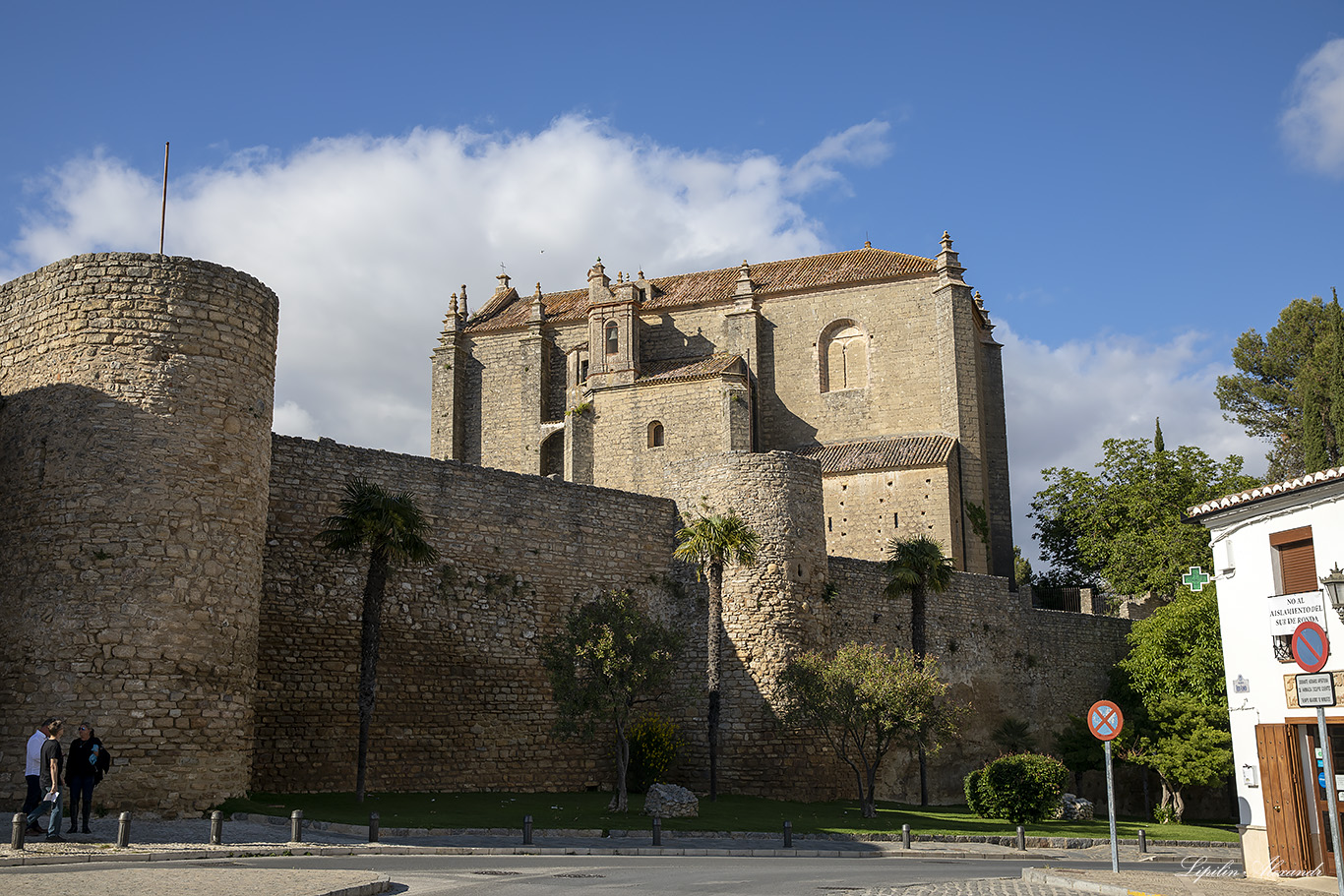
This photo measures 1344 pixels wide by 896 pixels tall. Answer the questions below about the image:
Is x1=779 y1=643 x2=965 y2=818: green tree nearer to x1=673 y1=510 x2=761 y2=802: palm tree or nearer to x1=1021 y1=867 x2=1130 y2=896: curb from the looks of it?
x1=673 y1=510 x2=761 y2=802: palm tree

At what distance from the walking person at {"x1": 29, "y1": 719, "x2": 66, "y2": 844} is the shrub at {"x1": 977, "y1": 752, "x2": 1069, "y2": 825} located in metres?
18.5

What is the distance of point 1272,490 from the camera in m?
15.7

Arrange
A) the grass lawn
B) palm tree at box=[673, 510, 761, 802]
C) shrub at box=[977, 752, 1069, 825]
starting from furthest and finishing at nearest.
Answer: palm tree at box=[673, 510, 761, 802], shrub at box=[977, 752, 1069, 825], the grass lawn

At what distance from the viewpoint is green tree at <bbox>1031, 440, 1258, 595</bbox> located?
42.1m

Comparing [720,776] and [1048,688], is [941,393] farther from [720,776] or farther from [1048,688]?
[720,776]

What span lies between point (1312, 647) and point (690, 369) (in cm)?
3741

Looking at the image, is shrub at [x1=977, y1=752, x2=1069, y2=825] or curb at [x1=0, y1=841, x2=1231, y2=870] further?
shrub at [x1=977, y1=752, x2=1069, y2=825]

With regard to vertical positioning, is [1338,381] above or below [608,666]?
above

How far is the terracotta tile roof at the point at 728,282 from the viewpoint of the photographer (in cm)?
5091

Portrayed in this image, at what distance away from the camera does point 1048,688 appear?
39.2 meters

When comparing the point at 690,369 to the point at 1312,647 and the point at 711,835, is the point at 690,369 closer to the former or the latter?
the point at 711,835

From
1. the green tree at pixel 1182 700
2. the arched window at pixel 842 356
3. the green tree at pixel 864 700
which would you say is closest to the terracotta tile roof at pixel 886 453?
the arched window at pixel 842 356

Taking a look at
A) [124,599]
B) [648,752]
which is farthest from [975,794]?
[124,599]

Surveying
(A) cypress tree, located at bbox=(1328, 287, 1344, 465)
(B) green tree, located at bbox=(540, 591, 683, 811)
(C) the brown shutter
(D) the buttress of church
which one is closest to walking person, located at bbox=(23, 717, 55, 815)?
(B) green tree, located at bbox=(540, 591, 683, 811)
